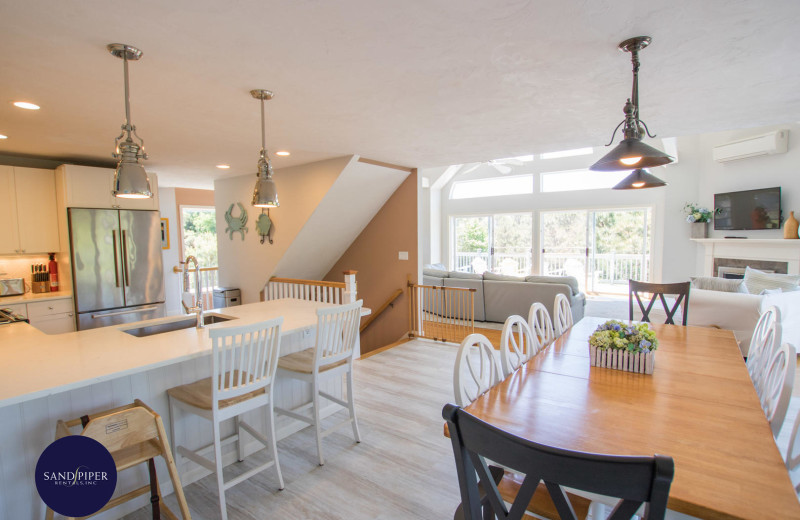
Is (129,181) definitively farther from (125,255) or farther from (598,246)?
(598,246)

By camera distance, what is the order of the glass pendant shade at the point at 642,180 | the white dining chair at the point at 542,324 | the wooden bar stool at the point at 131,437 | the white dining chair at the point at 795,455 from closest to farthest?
the white dining chair at the point at 795,455 → the wooden bar stool at the point at 131,437 → the glass pendant shade at the point at 642,180 → the white dining chair at the point at 542,324

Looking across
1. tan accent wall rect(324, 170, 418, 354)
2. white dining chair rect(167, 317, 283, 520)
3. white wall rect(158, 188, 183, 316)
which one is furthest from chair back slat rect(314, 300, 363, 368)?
white wall rect(158, 188, 183, 316)

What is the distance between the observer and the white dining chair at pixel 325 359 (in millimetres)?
2455

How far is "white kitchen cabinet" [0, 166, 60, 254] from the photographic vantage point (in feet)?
12.5

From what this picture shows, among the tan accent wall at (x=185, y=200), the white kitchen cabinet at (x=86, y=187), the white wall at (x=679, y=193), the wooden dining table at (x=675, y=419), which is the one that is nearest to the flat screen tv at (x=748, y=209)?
the white wall at (x=679, y=193)

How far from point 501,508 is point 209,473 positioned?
2136 mm

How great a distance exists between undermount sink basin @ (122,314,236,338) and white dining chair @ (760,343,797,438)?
3.04 m

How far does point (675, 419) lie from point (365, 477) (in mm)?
1688

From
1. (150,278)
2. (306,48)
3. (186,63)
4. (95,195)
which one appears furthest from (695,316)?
(95,195)

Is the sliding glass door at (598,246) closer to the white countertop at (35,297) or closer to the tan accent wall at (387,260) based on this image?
the tan accent wall at (387,260)

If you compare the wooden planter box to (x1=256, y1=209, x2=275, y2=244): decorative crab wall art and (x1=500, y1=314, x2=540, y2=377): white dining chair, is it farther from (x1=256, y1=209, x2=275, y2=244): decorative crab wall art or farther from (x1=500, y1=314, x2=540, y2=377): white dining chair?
(x1=256, y1=209, x2=275, y2=244): decorative crab wall art

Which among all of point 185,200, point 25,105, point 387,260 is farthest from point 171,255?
point 25,105

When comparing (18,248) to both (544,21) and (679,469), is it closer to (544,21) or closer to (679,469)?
(544,21)

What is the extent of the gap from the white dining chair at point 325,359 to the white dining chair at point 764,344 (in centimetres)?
227
